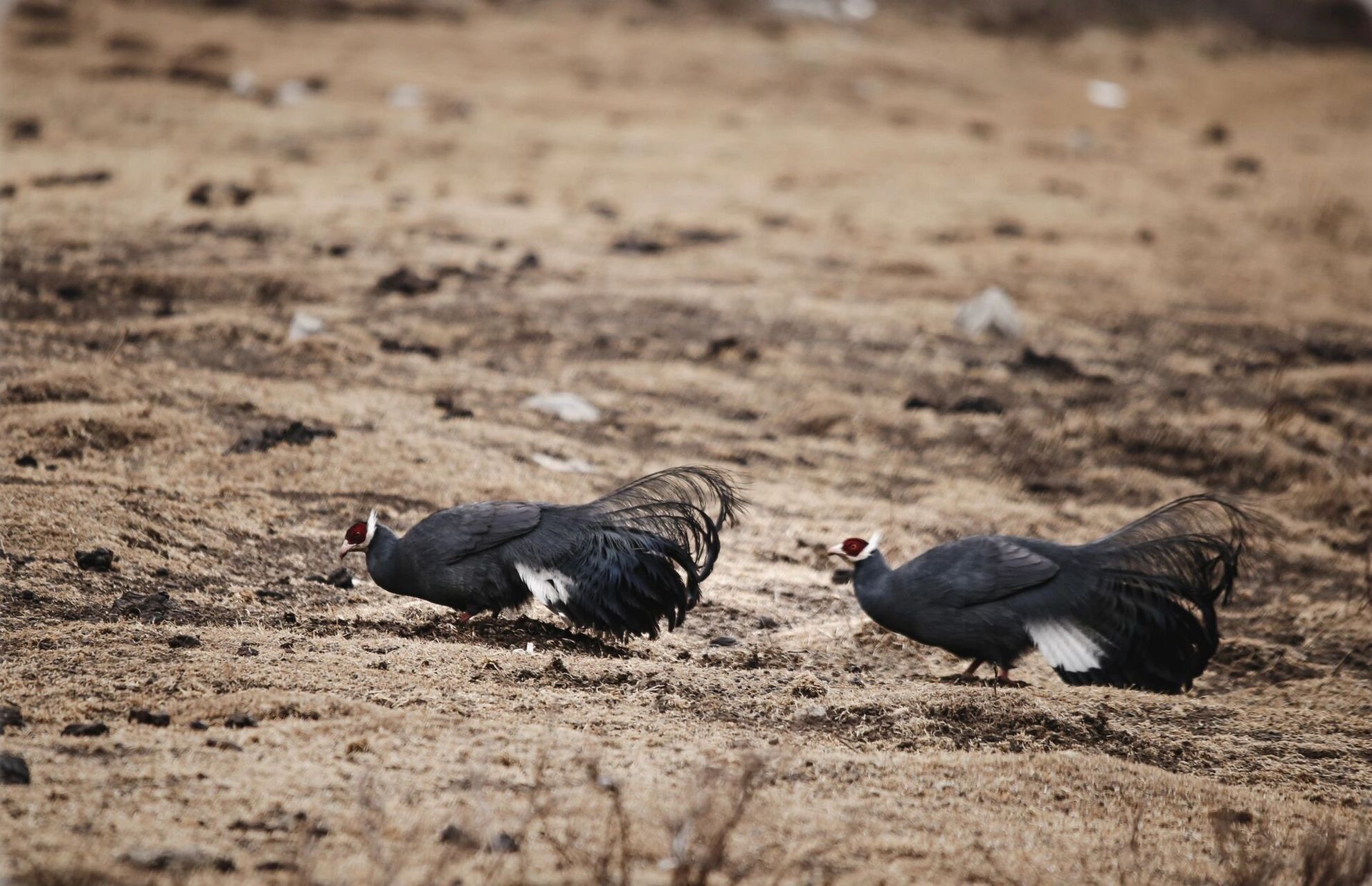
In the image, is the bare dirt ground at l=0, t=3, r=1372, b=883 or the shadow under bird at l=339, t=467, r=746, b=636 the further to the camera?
the shadow under bird at l=339, t=467, r=746, b=636

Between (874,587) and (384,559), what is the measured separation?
7.41 feet

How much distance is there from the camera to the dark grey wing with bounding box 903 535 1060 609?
5.57 metres

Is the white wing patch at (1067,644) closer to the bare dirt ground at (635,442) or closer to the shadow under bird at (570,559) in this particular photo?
the bare dirt ground at (635,442)

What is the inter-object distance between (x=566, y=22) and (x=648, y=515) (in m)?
22.2

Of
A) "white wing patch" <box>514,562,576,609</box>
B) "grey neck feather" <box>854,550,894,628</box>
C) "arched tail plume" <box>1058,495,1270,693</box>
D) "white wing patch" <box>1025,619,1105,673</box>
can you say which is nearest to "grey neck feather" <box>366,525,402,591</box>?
"white wing patch" <box>514,562,576,609</box>

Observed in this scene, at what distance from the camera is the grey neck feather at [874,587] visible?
5.69 m

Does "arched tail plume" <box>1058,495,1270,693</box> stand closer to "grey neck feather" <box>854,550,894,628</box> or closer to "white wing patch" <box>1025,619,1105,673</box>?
"white wing patch" <box>1025,619,1105,673</box>

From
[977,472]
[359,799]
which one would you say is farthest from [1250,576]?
[359,799]

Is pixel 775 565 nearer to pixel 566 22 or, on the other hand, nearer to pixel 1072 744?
pixel 1072 744

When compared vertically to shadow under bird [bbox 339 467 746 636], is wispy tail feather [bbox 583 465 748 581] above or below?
above

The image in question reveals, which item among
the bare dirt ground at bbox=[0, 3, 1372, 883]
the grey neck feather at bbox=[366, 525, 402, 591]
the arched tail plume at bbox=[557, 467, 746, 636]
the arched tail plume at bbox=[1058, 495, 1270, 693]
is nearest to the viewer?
the bare dirt ground at bbox=[0, 3, 1372, 883]

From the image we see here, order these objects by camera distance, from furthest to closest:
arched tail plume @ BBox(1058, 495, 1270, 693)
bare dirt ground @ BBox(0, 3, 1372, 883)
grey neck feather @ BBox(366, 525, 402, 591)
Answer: grey neck feather @ BBox(366, 525, 402, 591)
arched tail plume @ BBox(1058, 495, 1270, 693)
bare dirt ground @ BBox(0, 3, 1372, 883)

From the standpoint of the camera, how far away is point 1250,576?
7.43 metres

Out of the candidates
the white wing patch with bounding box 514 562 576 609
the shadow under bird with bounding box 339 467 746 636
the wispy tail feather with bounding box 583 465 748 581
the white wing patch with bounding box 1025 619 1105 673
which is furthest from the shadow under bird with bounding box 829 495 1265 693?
the white wing patch with bounding box 514 562 576 609
